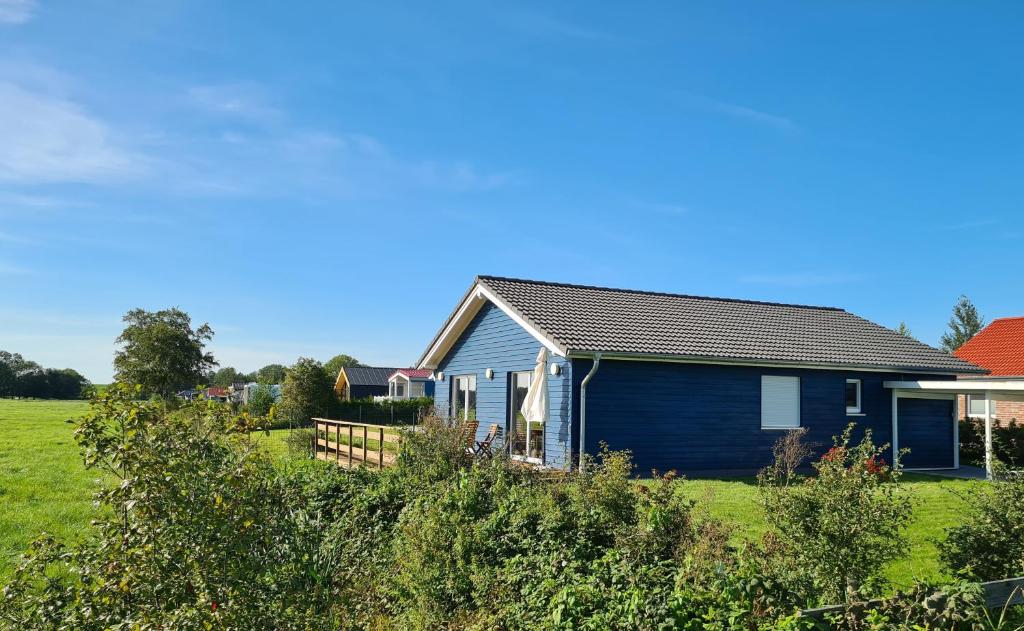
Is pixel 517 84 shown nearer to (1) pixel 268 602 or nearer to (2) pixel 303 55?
(2) pixel 303 55

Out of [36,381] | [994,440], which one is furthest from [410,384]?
[36,381]

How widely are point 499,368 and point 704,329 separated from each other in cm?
510

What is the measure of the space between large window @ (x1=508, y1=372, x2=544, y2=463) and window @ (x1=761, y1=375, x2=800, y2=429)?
509 cm

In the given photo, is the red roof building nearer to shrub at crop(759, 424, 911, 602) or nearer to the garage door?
the garage door

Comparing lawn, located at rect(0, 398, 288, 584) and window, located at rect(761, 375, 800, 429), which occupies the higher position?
window, located at rect(761, 375, 800, 429)

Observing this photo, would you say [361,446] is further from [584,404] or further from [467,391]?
[584,404]

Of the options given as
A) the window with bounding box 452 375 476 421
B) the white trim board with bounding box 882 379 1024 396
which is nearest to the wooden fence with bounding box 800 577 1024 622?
the white trim board with bounding box 882 379 1024 396

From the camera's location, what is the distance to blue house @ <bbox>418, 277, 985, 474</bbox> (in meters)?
15.3

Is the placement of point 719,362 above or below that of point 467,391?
above

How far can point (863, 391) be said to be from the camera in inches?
724

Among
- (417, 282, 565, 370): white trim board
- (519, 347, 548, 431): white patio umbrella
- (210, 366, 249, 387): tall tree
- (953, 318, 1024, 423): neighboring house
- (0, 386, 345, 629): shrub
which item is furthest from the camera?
(210, 366, 249, 387): tall tree

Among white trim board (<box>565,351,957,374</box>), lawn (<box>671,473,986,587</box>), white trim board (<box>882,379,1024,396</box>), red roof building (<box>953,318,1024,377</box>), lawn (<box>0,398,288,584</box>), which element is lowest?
lawn (<box>0,398,288,584</box>)

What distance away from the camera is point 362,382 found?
211 feet

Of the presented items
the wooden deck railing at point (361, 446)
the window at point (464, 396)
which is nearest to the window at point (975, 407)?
the window at point (464, 396)
